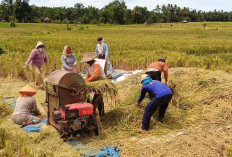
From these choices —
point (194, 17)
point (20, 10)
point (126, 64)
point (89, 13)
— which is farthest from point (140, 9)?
point (126, 64)

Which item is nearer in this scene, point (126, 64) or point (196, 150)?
point (196, 150)

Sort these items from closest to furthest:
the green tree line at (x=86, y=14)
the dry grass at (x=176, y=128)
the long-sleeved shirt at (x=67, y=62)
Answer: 1. the dry grass at (x=176, y=128)
2. the long-sleeved shirt at (x=67, y=62)
3. the green tree line at (x=86, y=14)

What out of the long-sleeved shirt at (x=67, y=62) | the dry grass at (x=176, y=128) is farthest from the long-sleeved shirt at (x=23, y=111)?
the long-sleeved shirt at (x=67, y=62)

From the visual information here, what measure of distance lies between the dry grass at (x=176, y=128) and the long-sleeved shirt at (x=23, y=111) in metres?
0.20

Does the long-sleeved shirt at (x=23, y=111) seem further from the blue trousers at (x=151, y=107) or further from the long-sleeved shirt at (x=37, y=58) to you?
the long-sleeved shirt at (x=37, y=58)

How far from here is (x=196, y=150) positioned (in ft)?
13.1

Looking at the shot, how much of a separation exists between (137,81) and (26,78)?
4.01 meters

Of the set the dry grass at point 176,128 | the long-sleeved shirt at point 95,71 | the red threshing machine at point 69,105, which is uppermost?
the long-sleeved shirt at point 95,71

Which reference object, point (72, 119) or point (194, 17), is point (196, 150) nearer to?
point (72, 119)

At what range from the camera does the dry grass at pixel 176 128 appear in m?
4.07

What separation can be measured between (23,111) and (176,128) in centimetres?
309

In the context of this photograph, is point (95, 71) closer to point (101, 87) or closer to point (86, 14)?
point (101, 87)

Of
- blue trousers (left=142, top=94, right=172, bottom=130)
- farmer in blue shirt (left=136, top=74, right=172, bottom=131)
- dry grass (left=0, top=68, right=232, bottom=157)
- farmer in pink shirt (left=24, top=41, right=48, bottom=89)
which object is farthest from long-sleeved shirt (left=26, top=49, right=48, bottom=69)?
blue trousers (left=142, top=94, right=172, bottom=130)

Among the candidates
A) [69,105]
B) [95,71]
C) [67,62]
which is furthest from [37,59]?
[69,105]
